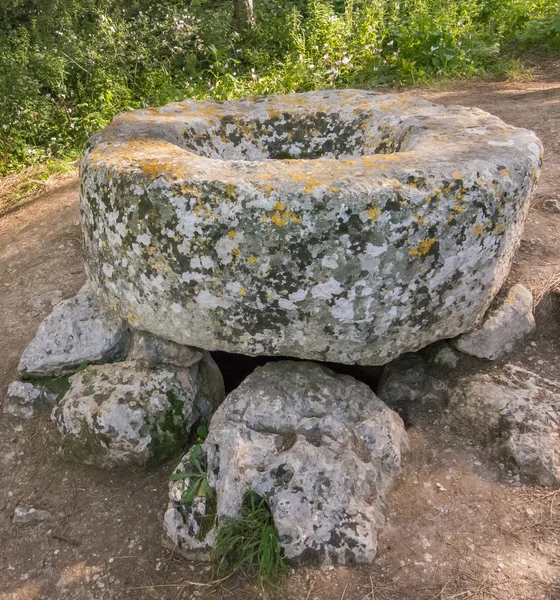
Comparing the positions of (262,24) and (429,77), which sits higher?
(262,24)

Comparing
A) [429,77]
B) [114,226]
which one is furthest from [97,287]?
[429,77]

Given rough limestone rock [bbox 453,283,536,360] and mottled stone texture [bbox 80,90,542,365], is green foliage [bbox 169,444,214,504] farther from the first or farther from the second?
rough limestone rock [bbox 453,283,536,360]

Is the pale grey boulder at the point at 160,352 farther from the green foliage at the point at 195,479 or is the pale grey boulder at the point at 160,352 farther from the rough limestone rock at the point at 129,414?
the green foliage at the point at 195,479

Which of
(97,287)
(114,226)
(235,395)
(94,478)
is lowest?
(94,478)

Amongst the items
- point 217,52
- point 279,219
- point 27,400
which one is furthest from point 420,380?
point 217,52

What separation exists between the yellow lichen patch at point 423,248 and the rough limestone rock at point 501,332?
2.66 feet

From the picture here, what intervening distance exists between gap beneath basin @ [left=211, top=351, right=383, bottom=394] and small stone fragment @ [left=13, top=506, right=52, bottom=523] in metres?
1.24

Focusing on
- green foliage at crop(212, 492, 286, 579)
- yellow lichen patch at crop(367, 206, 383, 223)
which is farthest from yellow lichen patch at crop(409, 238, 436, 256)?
green foliage at crop(212, 492, 286, 579)

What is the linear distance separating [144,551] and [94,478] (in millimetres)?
574

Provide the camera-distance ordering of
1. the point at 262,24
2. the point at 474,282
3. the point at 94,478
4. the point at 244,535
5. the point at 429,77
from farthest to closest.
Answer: the point at 262,24, the point at 429,77, the point at 94,478, the point at 474,282, the point at 244,535

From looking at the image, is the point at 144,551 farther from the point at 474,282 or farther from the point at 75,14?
the point at 75,14

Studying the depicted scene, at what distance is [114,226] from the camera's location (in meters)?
2.75

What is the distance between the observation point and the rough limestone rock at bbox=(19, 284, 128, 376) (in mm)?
3393

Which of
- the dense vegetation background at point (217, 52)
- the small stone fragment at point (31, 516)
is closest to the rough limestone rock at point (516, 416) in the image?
the small stone fragment at point (31, 516)
